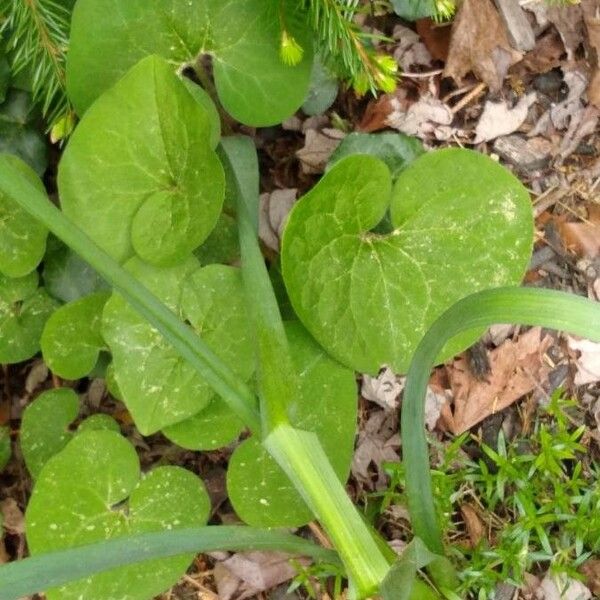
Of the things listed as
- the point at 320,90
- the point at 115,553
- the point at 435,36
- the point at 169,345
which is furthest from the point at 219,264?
the point at 435,36

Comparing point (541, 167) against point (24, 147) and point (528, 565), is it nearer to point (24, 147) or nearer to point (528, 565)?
point (528, 565)

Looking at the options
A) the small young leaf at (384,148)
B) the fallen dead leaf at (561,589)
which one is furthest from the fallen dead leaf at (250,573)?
the small young leaf at (384,148)

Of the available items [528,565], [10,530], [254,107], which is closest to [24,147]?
[254,107]

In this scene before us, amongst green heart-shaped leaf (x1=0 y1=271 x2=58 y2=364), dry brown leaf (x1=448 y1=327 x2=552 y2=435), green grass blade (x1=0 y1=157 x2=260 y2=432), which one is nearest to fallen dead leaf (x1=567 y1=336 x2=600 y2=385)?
dry brown leaf (x1=448 y1=327 x2=552 y2=435)

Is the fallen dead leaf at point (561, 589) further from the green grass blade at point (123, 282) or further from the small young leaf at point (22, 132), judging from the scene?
the small young leaf at point (22, 132)

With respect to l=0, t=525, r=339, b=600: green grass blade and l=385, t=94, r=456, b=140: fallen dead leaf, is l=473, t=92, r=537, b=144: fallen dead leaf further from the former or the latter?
l=0, t=525, r=339, b=600: green grass blade
